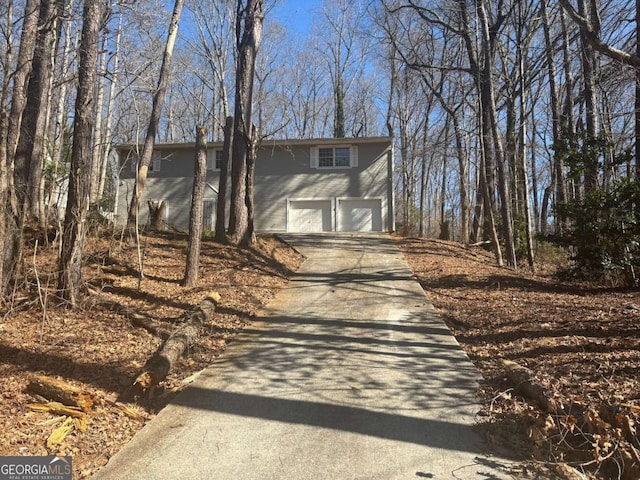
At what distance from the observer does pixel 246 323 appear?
25.8ft

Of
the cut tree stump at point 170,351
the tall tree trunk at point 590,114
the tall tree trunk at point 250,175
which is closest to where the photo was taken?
the cut tree stump at point 170,351

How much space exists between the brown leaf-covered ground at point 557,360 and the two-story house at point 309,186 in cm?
1047

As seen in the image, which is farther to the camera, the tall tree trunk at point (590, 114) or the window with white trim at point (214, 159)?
the window with white trim at point (214, 159)

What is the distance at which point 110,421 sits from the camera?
4.46 meters

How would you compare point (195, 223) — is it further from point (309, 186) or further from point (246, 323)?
point (309, 186)

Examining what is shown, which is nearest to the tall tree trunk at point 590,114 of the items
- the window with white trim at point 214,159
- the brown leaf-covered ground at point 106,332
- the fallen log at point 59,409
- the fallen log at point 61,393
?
the brown leaf-covered ground at point 106,332

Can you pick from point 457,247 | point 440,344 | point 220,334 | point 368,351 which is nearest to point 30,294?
point 220,334

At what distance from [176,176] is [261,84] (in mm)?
10260

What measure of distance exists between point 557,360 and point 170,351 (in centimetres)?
470

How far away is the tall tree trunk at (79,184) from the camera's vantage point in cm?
730

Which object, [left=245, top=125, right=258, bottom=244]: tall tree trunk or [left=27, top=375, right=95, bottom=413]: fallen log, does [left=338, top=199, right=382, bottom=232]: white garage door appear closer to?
[left=245, top=125, right=258, bottom=244]: tall tree trunk

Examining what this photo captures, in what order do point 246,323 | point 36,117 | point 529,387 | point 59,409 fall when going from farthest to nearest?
point 36,117, point 246,323, point 529,387, point 59,409

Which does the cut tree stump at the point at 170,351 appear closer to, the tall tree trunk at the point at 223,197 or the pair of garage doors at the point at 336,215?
the tall tree trunk at the point at 223,197

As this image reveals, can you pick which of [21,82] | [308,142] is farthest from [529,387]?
[308,142]
